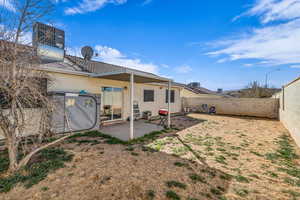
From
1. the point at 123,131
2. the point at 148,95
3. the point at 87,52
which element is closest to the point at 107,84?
the point at 123,131

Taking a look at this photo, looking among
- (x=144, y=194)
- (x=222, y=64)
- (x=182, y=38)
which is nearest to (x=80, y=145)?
(x=144, y=194)

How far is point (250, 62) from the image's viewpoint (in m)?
13.6

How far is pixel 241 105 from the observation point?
38.6 feet

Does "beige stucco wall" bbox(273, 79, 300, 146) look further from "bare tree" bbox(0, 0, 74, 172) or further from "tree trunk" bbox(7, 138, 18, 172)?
"tree trunk" bbox(7, 138, 18, 172)

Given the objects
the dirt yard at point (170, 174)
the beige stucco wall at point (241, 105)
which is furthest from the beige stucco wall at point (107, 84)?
the beige stucco wall at point (241, 105)

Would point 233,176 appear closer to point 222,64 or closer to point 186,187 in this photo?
point 186,187

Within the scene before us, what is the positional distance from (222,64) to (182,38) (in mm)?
7736

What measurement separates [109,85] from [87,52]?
411 cm

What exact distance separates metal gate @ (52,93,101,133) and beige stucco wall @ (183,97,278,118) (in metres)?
11.2

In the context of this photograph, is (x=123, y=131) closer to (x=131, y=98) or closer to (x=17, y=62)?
(x=131, y=98)

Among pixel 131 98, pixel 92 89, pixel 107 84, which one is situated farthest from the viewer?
pixel 107 84

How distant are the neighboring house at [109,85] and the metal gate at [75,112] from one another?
0.63 meters

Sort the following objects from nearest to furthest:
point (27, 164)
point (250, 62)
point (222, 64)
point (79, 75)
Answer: point (27, 164)
point (79, 75)
point (250, 62)
point (222, 64)

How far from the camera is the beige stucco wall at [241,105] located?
10.6 m
